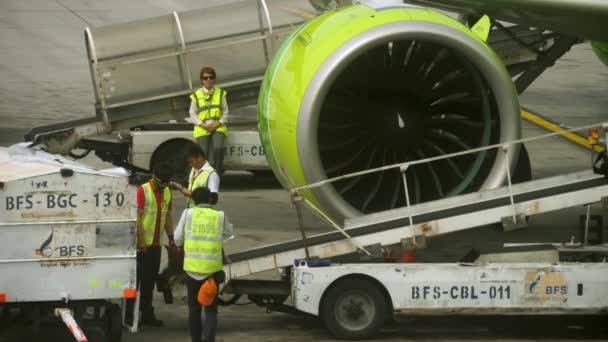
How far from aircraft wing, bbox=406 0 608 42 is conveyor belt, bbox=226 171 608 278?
1875 millimetres

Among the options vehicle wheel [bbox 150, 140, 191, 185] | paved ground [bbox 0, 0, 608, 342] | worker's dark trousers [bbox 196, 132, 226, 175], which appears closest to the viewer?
paved ground [bbox 0, 0, 608, 342]

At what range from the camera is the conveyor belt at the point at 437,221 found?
1270 centimetres

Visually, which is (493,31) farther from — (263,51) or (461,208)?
(461,208)

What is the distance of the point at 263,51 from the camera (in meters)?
19.1

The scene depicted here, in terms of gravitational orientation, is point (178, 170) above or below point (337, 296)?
above

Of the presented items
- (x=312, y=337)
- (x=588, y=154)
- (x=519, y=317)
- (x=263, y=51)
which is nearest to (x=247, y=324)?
(x=312, y=337)

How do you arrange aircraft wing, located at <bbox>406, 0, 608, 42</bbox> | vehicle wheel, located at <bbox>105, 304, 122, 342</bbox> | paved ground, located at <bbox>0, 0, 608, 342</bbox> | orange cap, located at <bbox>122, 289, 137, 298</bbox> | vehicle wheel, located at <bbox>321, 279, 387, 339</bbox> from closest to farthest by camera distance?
orange cap, located at <bbox>122, 289, 137, 298</bbox>
vehicle wheel, located at <bbox>105, 304, 122, 342</bbox>
vehicle wheel, located at <bbox>321, 279, 387, 339</bbox>
paved ground, located at <bbox>0, 0, 608, 342</bbox>
aircraft wing, located at <bbox>406, 0, 608, 42</bbox>

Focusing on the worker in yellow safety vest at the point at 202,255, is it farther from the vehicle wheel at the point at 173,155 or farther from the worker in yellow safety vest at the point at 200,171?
the vehicle wheel at the point at 173,155

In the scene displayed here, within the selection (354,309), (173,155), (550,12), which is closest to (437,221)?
(354,309)

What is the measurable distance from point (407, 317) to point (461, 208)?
1348 millimetres

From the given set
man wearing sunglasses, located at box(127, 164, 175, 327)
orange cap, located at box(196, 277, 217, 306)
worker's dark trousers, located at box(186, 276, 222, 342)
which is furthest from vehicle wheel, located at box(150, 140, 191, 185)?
orange cap, located at box(196, 277, 217, 306)

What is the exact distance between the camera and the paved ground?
12633 mm

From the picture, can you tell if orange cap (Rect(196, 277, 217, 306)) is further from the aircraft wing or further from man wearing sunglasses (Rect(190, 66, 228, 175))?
man wearing sunglasses (Rect(190, 66, 228, 175))

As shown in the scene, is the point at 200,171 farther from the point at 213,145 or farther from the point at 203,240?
the point at 213,145
